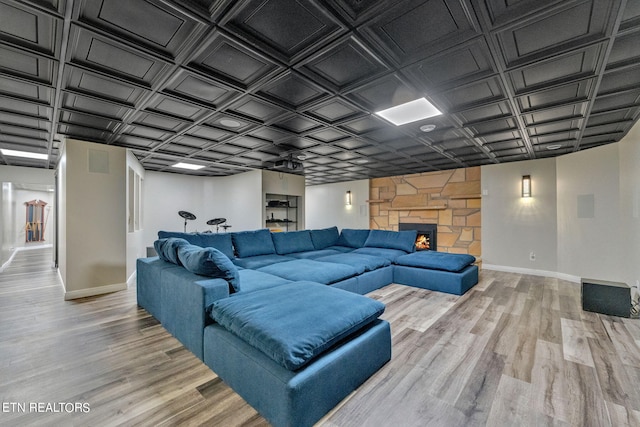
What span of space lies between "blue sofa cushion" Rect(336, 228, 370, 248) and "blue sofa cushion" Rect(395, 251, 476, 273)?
1.16 m

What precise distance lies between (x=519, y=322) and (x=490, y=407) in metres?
1.72

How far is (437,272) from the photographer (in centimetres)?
403

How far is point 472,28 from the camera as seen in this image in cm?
168

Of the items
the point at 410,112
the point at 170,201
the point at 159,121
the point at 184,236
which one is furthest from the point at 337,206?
the point at 159,121

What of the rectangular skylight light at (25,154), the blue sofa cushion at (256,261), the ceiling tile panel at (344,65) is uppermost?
the ceiling tile panel at (344,65)

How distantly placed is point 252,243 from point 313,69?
2940mm

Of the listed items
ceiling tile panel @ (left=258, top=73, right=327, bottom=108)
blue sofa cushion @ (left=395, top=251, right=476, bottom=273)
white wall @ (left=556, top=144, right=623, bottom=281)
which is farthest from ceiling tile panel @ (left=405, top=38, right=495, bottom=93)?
white wall @ (left=556, top=144, right=623, bottom=281)

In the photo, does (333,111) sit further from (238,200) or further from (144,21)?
(238,200)

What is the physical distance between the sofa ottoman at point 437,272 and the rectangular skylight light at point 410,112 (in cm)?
227

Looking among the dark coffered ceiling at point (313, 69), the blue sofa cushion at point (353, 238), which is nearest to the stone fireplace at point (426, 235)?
the blue sofa cushion at point (353, 238)

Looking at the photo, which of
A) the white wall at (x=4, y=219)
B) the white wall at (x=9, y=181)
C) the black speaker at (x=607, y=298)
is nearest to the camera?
the black speaker at (x=607, y=298)

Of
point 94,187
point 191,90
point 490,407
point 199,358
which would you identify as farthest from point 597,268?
point 94,187

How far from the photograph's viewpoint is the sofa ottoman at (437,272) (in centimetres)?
388

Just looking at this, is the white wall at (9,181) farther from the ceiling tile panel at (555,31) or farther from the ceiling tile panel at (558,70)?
the ceiling tile panel at (558,70)
